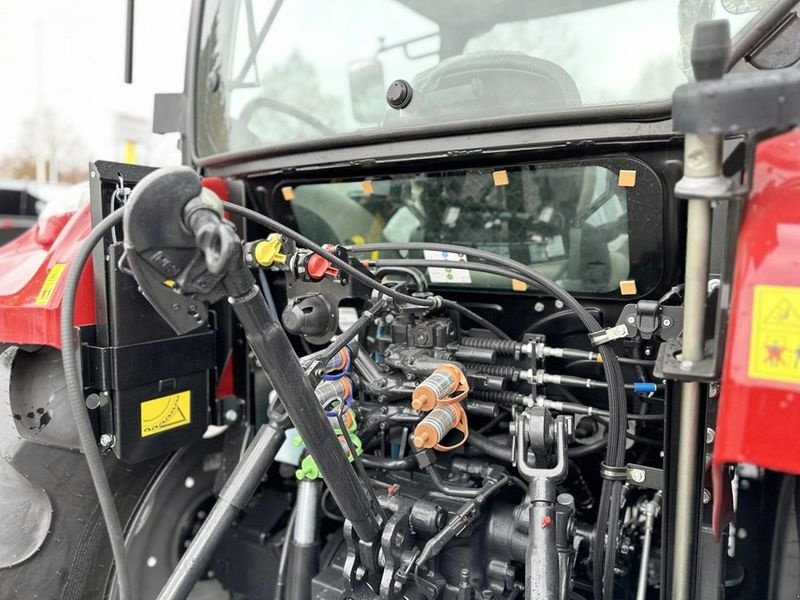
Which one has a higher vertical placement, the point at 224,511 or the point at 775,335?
the point at 775,335

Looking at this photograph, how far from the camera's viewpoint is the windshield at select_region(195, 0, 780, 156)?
1348 mm

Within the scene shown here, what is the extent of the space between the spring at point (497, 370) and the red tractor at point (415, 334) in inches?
0.9

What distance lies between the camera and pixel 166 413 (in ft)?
5.09

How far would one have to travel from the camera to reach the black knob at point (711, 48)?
2.54ft

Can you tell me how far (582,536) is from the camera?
1.42 metres

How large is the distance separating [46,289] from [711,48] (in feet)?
4.70

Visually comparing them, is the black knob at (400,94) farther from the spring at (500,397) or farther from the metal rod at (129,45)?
the metal rod at (129,45)

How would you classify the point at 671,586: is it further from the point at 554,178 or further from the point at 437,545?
the point at 554,178

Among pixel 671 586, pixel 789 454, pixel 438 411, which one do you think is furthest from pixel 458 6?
pixel 671 586

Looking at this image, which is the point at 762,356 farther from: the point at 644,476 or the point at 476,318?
the point at 476,318

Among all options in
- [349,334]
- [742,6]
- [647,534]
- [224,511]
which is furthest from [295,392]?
[742,6]

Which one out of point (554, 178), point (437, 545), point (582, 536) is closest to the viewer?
point (437, 545)

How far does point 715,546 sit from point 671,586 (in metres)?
0.11

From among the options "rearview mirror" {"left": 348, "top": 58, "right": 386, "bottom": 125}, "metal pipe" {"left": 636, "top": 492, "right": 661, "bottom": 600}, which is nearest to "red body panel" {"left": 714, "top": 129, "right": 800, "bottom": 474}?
"metal pipe" {"left": 636, "top": 492, "right": 661, "bottom": 600}
